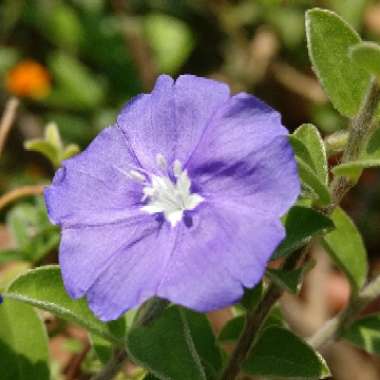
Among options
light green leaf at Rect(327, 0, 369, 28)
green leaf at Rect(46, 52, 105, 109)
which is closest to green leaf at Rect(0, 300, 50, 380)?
green leaf at Rect(46, 52, 105, 109)

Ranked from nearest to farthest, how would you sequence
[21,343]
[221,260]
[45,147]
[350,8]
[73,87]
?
[221,260] → [21,343] → [45,147] → [350,8] → [73,87]

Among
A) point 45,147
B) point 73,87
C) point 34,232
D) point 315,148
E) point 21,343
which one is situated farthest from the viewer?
point 73,87

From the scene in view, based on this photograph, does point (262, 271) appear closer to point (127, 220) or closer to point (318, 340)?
point (127, 220)

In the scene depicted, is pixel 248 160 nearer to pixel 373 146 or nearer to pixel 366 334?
pixel 373 146

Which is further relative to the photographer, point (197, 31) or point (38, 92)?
point (197, 31)

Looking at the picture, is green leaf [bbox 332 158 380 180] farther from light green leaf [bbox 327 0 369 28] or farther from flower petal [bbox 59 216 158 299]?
light green leaf [bbox 327 0 369 28]

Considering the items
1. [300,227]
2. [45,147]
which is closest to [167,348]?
[300,227]

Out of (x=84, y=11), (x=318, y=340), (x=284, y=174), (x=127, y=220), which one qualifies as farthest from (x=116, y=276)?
(x=84, y=11)

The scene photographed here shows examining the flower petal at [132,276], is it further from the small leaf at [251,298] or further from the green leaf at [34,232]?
the green leaf at [34,232]
